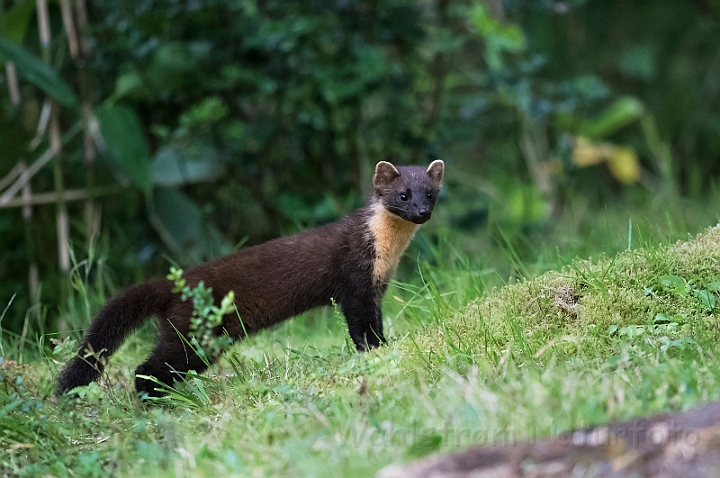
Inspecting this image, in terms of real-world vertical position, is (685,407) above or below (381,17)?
below

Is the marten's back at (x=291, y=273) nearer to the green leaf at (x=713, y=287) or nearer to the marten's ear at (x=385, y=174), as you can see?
the marten's ear at (x=385, y=174)

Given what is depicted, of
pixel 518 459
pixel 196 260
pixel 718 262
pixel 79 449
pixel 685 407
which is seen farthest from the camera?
pixel 196 260

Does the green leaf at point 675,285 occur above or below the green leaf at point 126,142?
below

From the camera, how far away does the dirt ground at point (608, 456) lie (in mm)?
2373

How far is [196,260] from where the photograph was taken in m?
6.77

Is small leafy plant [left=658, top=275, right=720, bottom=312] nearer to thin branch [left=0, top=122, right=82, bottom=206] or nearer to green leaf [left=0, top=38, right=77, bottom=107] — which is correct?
green leaf [left=0, top=38, right=77, bottom=107]

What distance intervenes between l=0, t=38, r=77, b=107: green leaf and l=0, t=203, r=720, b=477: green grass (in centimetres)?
199

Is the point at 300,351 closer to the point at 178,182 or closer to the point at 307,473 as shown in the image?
the point at 307,473

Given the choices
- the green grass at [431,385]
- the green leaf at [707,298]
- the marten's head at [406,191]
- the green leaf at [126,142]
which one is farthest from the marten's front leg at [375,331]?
the green leaf at [126,142]

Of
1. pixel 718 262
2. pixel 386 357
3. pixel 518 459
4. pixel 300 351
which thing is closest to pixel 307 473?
pixel 518 459

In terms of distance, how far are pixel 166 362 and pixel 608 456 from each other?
277 cm

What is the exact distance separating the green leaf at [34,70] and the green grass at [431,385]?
6.53ft

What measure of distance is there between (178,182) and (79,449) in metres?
3.53

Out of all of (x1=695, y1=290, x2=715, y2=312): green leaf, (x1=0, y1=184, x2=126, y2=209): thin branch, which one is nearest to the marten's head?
(x1=695, y1=290, x2=715, y2=312): green leaf
